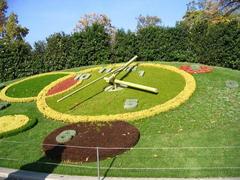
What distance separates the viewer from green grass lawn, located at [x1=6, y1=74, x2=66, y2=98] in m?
20.1

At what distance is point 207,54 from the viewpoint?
22.9 m

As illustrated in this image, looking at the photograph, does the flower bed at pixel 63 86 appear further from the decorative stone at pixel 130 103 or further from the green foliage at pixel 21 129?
the decorative stone at pixel 130 103

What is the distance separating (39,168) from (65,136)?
2009 mm

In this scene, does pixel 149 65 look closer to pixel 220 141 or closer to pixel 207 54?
pixel 207 54

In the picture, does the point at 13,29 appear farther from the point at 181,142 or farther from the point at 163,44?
the point at 181,142

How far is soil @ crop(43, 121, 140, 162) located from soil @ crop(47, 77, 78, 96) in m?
4.94

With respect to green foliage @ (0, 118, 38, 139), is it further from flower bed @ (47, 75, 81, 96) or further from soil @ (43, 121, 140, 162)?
flower bed @ (47, 75, 81, 96)

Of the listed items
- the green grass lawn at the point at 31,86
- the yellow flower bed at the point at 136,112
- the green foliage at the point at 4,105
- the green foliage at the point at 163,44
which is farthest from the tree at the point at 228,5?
the green foliage at the point at 4,105

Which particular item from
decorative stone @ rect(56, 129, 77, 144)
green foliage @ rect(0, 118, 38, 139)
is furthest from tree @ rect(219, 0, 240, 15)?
decorative stone @ rect(56, 129, 77, 144)

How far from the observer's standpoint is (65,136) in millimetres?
13250

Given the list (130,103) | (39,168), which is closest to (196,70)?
(130,103)

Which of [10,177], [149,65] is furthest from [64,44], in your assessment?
[10,177]


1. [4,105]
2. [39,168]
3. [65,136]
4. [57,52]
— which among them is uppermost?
[57,52]

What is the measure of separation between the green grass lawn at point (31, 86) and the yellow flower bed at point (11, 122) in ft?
10.3
